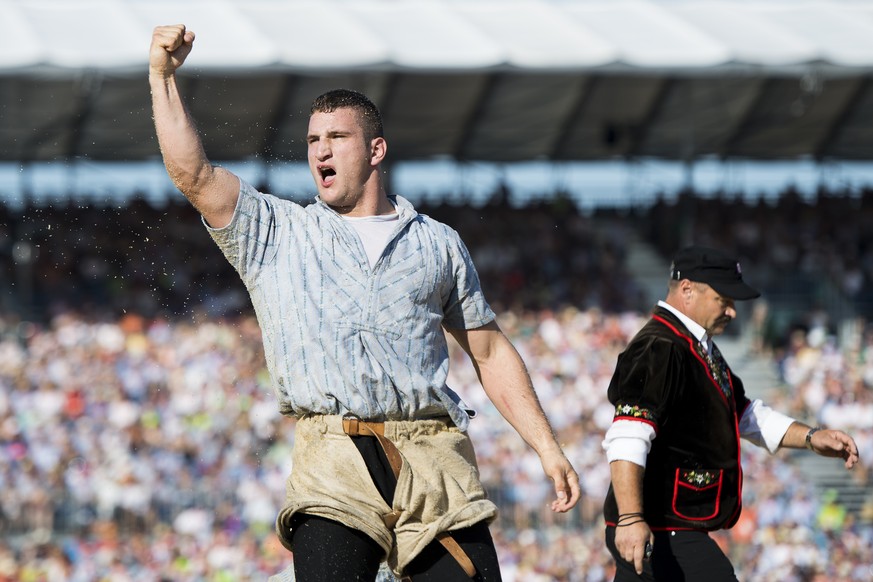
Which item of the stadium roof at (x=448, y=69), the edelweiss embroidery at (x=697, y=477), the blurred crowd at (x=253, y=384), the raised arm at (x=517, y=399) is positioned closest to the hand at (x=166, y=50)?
the raised arm at (x=517, y=399)

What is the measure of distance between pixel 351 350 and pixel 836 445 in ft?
7.77

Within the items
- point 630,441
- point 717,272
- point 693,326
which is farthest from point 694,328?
point 630,441

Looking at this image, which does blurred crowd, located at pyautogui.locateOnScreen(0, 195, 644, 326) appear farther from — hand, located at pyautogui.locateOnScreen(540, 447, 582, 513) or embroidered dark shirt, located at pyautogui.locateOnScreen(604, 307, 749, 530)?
hand, located at pyautogui.locateOnScreen(540, 447, 582, 513)

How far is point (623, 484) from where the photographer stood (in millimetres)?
5016

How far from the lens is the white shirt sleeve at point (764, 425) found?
581cm

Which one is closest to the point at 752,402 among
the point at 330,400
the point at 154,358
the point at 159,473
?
the point at 330,400

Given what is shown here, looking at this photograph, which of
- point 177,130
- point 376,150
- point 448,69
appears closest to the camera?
point 177,130

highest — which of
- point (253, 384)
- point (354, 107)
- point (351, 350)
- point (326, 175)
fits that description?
point (354, 107)

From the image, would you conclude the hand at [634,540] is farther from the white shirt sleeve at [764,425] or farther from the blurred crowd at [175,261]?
the blurred crowd at [175,261]

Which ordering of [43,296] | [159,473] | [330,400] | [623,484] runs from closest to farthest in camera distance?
[330,400], [623,484], [159,473], [43,296]

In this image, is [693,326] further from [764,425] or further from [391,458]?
[391,458]

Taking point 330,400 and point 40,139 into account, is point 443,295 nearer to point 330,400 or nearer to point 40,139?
point 330,400

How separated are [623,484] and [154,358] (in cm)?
1293

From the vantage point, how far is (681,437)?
5.34 m
